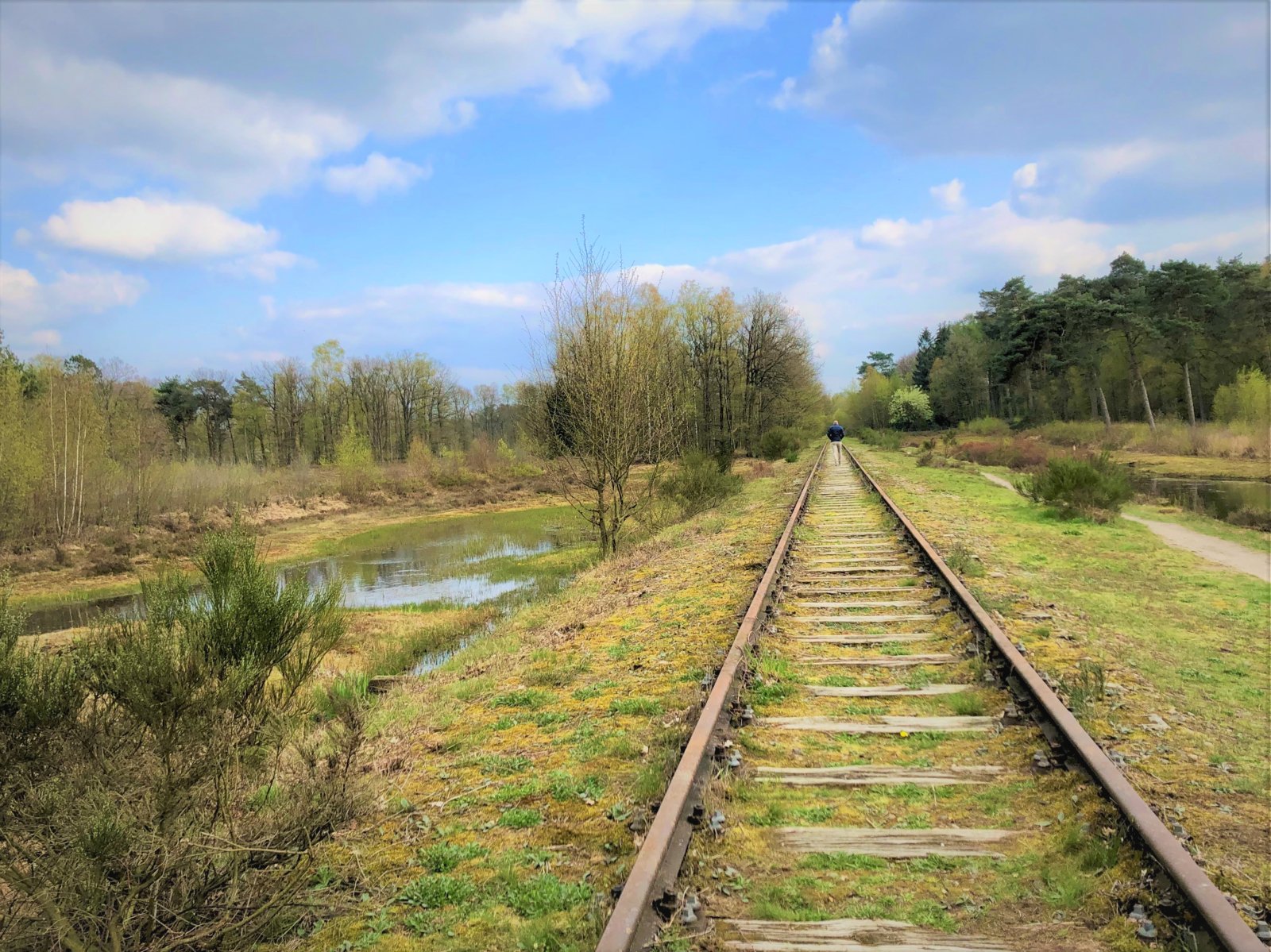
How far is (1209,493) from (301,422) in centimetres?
6133

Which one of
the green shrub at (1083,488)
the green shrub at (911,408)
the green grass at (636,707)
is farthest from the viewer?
the green shrub at (911,408)

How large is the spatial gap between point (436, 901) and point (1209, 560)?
12.1 meters

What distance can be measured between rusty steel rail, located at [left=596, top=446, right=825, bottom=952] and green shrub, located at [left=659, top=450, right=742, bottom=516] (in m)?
15.7

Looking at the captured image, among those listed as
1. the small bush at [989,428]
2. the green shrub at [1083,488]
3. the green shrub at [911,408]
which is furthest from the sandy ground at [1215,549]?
the green shrub at [911,408]

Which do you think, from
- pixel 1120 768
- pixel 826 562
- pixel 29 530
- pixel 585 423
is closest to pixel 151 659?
pixel 1120 768

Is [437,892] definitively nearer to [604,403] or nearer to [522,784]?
[522,784]

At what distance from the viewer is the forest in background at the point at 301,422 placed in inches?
944

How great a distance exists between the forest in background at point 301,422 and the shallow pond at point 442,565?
3.44 metres

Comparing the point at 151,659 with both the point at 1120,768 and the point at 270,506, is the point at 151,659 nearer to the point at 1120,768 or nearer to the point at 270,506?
the point at 1120,768

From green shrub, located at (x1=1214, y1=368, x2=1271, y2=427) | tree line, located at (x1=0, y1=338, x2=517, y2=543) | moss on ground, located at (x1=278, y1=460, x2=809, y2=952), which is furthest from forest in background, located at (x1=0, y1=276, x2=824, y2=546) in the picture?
green shrub, located at (x1=1214, y1=368, x2=1271, y2=427)

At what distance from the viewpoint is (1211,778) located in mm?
3676

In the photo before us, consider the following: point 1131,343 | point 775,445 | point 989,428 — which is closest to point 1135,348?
point 1131,343

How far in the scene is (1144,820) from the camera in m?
2.80

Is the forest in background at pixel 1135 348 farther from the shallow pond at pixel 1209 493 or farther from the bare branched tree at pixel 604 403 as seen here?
the bare branched tree at pixel 604 403
